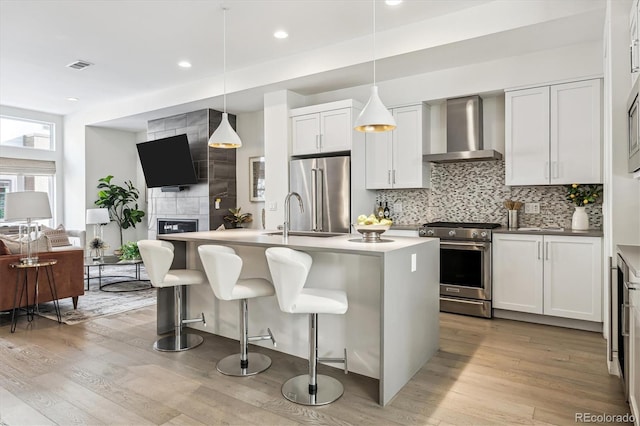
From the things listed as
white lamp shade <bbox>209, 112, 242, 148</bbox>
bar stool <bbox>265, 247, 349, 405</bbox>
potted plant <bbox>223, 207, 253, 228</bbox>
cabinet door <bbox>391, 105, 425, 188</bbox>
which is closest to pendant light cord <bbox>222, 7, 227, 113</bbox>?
white lamp shade <bbox>209, 112, 242, 148</bbox>

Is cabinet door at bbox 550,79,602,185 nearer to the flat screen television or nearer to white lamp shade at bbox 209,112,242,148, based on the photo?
white lamp shade at bbox 209,112,242,148

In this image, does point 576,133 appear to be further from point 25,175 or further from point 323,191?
point 25,175

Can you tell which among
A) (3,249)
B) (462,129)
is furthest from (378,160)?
(3,249)

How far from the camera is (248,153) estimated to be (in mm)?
6793

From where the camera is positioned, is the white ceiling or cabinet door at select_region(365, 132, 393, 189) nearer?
the white ceiling

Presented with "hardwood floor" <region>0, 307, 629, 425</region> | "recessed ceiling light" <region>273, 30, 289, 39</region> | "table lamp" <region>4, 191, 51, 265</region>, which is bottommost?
"hardwood floor" <region>0, 307, 629, 425</region>

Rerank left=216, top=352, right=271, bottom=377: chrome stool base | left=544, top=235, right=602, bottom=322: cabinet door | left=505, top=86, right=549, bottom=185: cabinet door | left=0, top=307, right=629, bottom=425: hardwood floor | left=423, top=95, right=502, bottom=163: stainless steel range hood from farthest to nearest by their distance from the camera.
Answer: left=423, top=95, right=502, bottom=163: stainless steel range hood < left=505, top=86, right=549, bottom=185: cabinet door < left=544, top=235, right=602, bottom=322: cabinet door < left=216, top=352, right=271, bottom=377: chrome stool base < left=0, top=307, right=629, bottom=425: hardwood floor

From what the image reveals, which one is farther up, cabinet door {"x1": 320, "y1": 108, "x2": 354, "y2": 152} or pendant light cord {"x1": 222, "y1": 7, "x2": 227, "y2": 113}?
pendant light cord {"x1": 222, "y1": 7, "x2": 227, "y2": 113}

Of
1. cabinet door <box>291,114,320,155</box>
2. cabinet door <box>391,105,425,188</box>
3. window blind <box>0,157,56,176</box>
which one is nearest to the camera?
cabinet door <box>391,105,425,188</box>

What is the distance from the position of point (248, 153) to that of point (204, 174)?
795mm

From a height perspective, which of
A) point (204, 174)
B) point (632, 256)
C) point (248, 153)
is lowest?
point (632, 256)

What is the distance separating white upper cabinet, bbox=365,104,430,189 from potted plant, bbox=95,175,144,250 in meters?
5.23

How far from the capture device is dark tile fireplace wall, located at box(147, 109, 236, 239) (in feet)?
21.6

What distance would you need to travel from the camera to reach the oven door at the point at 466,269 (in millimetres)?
4230
